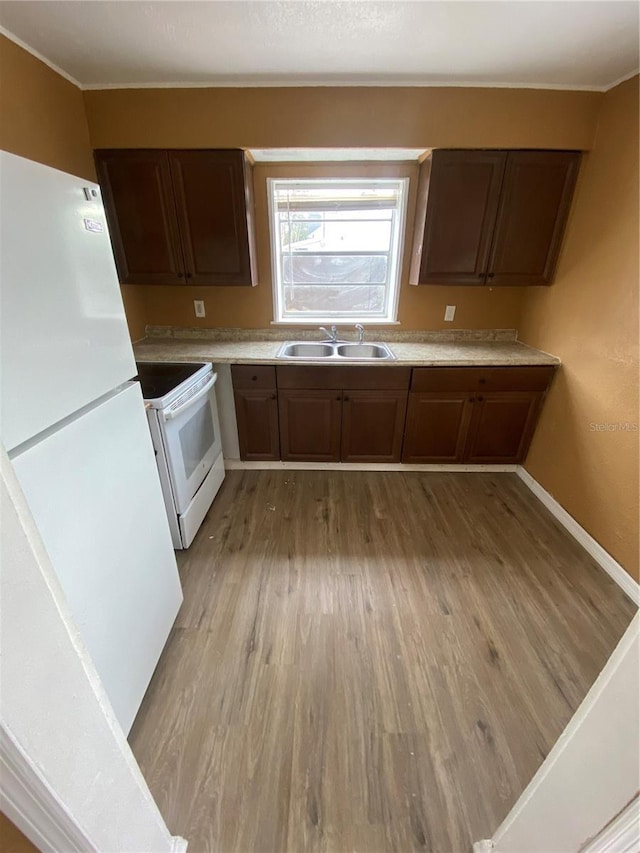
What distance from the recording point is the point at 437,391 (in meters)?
2.38

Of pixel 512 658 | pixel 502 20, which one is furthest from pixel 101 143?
pixel 512 658

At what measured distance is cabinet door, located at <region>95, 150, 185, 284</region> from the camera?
2.08m

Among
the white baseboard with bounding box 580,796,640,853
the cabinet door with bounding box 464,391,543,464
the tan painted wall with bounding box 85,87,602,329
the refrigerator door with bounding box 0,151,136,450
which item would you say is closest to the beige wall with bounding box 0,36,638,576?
the tan painted wall with bounding box 85,87,602,329

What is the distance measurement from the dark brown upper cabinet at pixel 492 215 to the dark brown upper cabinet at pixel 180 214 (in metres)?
1.18

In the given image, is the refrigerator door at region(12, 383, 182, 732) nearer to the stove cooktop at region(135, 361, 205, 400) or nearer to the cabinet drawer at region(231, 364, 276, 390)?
the stove cooktop at region(135, 361, 205, 400)

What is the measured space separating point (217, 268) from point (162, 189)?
52cm

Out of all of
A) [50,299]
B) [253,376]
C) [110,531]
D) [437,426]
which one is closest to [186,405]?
[253,376]

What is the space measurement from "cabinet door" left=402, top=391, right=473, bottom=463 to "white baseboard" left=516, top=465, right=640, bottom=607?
0.54m

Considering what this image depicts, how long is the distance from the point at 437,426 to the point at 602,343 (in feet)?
3.38

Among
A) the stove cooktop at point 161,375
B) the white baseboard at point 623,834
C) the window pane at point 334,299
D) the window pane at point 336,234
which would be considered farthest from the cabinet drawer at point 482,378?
the white baseboard at point 623,834

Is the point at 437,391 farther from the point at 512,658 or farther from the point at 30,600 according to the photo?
the point at 30,600

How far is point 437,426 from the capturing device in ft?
8.19

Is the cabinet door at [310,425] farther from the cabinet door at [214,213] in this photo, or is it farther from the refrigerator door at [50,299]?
the refrigerator door at [50,299]

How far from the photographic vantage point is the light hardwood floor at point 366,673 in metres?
1.03
